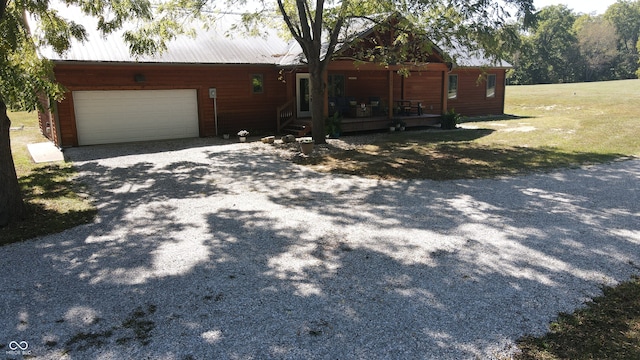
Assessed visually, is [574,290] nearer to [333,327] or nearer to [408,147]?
[333,327]

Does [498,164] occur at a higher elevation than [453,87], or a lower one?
lower

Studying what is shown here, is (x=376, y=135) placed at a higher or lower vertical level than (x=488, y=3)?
lower

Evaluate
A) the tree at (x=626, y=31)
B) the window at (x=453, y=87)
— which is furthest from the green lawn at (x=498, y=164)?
the tree at (x=626, y=31)

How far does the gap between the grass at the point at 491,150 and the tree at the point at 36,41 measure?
5.95 metres

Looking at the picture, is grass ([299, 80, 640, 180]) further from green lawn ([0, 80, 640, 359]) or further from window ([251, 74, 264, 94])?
window ([251, 74, 264, 94])

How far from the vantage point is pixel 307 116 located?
62.6 feet

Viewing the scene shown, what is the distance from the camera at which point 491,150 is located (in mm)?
13578

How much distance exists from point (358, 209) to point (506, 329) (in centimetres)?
399

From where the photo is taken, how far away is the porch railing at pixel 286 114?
1758 cm

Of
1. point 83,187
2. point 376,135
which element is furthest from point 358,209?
point 376,135

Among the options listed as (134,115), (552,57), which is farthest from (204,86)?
(552,57)

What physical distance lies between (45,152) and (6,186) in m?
8.00

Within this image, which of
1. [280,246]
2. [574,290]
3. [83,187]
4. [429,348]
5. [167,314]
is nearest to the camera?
[429,348]

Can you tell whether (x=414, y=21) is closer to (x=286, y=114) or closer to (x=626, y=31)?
(x=286, y=114)
